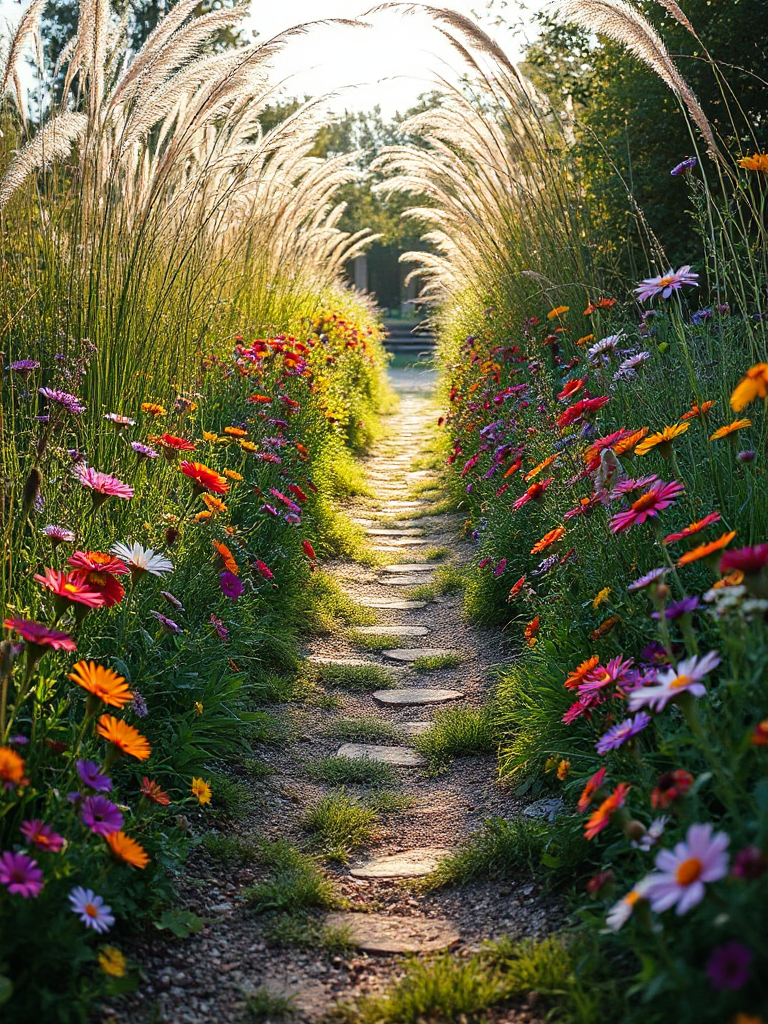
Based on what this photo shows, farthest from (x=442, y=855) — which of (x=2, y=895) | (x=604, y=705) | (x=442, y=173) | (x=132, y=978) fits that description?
(x=442, y=173)

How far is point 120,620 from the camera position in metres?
2.22

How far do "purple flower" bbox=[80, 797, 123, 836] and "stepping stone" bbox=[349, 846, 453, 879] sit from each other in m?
0.84

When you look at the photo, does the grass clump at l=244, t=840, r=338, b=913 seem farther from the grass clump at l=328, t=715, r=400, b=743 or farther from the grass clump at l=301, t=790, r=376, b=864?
the grass clump at l=328, t=715, r=400, b=743

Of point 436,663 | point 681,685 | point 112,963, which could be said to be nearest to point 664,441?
point 681,685

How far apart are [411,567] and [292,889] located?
2.89 metres

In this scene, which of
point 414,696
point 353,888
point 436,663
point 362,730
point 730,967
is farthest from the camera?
point 436,663

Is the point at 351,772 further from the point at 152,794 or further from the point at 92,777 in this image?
the point at 92,777

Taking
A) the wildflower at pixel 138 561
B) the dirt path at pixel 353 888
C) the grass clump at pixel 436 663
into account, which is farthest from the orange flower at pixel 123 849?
the grass clump at pixel 436 663

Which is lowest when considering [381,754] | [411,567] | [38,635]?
[381,754]

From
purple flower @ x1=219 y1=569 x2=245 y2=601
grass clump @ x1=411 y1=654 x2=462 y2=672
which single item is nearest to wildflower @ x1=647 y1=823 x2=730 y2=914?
purple flower @ x1=219 y1=569 x2=245 y2=601

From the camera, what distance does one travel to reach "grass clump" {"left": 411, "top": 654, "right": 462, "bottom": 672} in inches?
140

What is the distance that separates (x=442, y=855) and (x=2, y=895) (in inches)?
44.8

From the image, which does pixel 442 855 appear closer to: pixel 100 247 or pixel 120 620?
pixel 120 620

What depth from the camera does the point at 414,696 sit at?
130 inches
